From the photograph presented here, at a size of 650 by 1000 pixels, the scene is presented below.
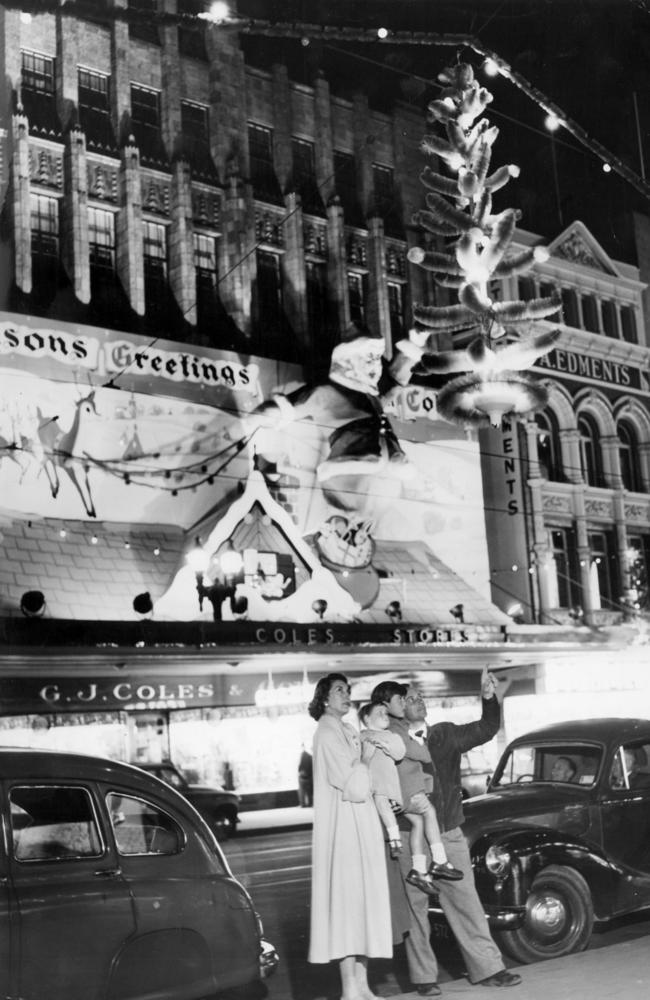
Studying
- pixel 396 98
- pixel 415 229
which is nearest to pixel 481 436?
pixel 415 229

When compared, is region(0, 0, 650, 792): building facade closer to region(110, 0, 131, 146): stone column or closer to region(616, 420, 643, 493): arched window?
region(110, 0, 131, 146): stone column

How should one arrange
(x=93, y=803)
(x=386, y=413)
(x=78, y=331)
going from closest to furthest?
1. (x=93, y=803)
2. (x=78, y=331)
3. (x=386, y=413)

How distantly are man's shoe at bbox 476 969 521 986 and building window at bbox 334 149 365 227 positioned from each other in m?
24.3

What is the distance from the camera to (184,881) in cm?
668

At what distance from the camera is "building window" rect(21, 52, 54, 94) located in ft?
81.1

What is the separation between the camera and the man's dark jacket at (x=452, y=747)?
26.9ft

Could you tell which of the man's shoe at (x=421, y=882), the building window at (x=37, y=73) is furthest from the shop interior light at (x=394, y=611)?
the man's shoe at (x=421, y=882)

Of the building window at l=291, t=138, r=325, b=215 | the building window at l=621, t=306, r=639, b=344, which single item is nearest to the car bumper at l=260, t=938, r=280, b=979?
the building window at l=291, t=138, r=325, b=215

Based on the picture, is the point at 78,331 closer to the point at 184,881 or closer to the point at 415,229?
the point at 415,229

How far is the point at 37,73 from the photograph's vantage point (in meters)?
24.9

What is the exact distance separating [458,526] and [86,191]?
11.7 m

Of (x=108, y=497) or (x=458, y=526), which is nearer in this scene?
(x=108, y=497)

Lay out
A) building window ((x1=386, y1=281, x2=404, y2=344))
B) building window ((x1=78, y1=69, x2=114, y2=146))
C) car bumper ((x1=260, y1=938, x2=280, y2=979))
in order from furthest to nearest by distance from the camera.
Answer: building window ((x1=386, y1=281, x2=404, y2=344))
building window ((x1=78, y1=69, x2=114, y2=146))
car bumper ((x1=260, y1=938, x2=280, y2=979))

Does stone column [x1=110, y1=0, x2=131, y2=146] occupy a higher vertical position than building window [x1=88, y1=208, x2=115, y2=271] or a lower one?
higher
